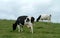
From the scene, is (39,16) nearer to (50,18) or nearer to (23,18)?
(50,18)

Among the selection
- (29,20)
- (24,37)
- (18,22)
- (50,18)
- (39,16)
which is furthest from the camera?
(39,16)

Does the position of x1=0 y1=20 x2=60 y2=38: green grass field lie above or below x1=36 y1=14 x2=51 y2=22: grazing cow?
below

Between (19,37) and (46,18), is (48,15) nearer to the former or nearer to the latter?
(46,18)

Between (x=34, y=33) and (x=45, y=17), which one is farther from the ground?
(x=45, y=17)

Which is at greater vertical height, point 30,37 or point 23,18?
point 23,18

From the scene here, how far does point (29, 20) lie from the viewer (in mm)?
24188

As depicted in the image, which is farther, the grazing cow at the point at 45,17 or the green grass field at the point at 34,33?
the grazing cow at the point at 45,17

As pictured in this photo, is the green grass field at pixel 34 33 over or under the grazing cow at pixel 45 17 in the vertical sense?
under

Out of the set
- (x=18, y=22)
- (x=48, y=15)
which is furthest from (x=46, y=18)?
(x=18, y=22)

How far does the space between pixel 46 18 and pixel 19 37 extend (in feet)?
75.5

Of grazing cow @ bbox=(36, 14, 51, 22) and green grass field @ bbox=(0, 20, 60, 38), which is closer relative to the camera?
green grass field @ bbox=(0, 20, 60, 38)

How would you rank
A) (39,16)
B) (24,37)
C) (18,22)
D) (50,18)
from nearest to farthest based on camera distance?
1. (24,37)
2. (18,22)
3. (50,18)
4. (39,16)

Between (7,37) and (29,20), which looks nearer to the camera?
(7,37)

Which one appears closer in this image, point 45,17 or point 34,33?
point 34,33
